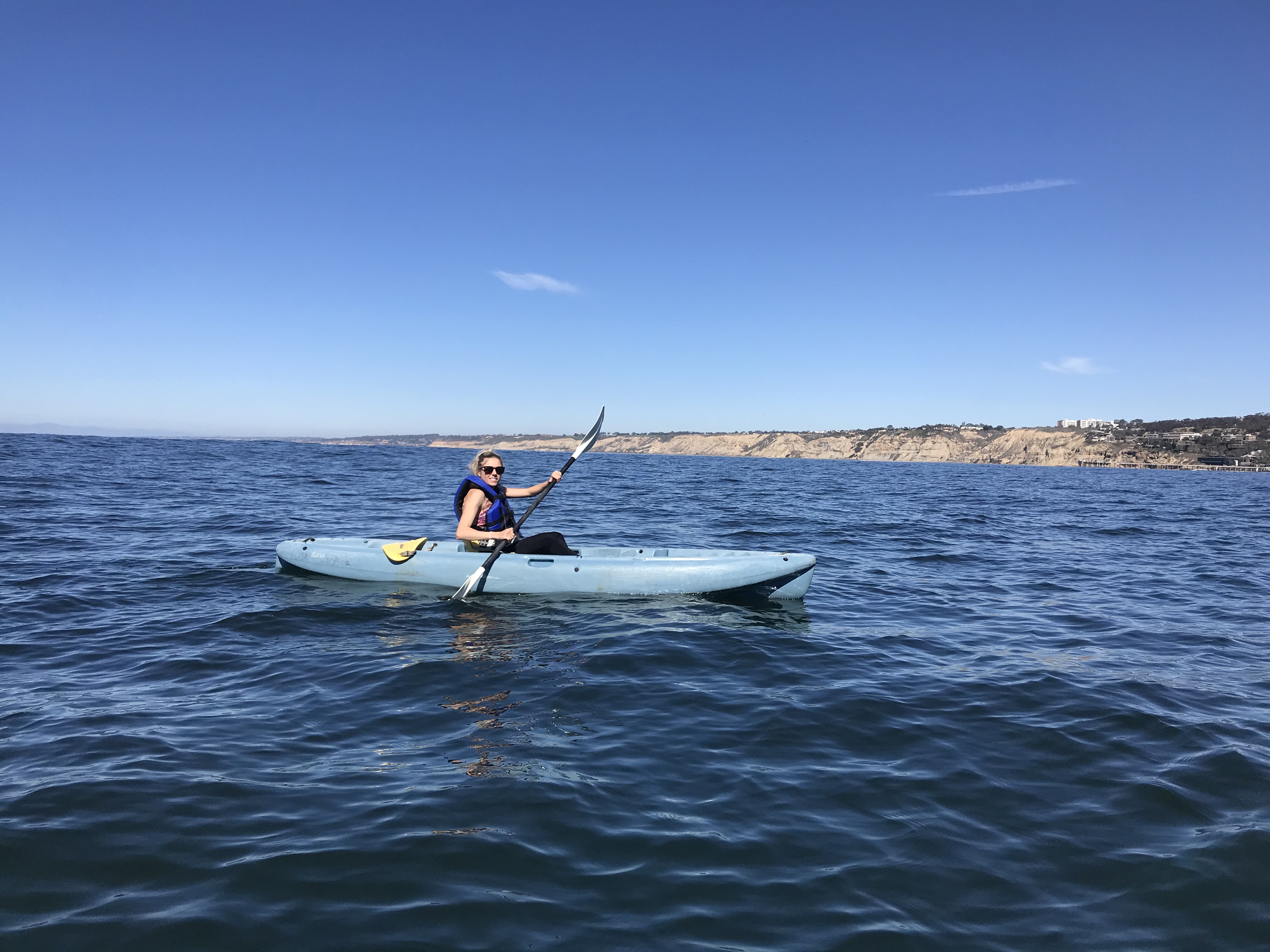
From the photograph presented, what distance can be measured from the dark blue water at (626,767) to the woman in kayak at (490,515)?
78cm

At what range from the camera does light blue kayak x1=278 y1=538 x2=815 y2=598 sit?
8.29 meters

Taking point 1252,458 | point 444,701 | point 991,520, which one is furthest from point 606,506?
point 1252,458

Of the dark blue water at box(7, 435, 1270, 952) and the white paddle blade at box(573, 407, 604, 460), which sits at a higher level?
the white paddle blade at box(573, 407, 604, 460)

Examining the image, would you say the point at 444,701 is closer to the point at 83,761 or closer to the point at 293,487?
the point at 83,761

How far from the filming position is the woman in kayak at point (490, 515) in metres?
8.73

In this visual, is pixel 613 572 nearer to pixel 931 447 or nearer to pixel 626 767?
pixel 626 767

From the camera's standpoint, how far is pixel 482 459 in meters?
8.68

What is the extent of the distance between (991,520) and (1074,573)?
9.33 m

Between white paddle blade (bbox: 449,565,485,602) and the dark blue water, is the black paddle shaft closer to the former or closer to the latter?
white paddle blade (bbox: 449,565,485,602)

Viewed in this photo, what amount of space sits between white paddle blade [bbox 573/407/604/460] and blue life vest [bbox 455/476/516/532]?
6.17 feet

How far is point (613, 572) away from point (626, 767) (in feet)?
14.4

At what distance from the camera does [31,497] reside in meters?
17.7

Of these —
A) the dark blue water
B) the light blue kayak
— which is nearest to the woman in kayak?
the light blue kayak

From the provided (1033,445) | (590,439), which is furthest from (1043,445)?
(590,439)
